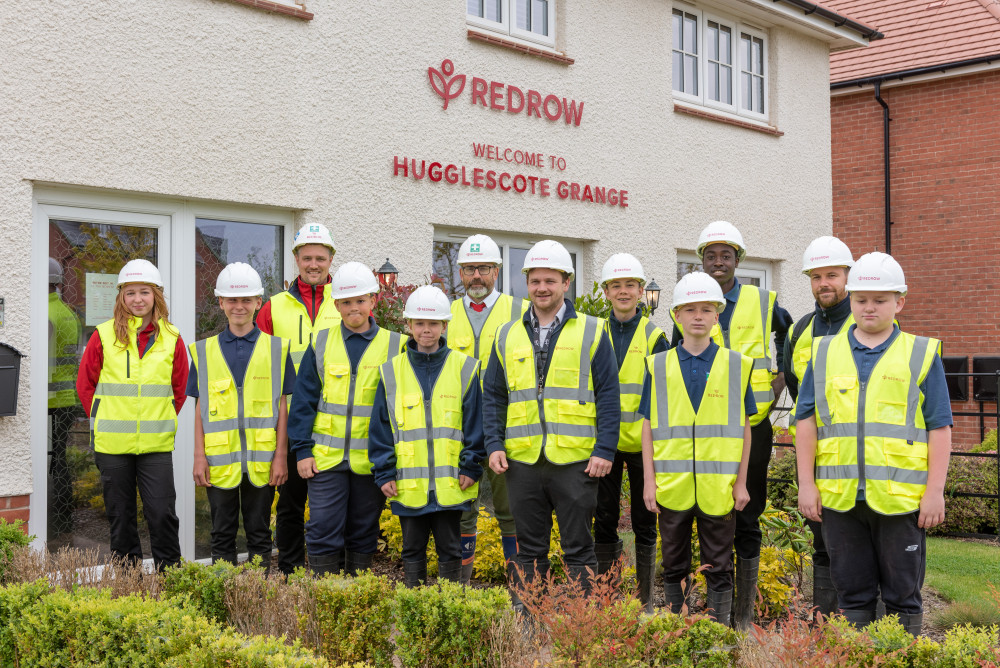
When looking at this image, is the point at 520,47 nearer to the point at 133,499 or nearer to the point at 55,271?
the point at 55,271

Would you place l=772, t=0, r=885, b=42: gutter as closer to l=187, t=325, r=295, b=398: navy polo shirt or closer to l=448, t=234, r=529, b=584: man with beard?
l=448, t=234, r=529, b=584: man with beard

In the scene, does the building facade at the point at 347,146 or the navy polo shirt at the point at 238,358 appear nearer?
the navy polo shirt at the point at 238,358

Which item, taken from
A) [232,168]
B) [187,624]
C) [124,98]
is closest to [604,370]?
[187,624]

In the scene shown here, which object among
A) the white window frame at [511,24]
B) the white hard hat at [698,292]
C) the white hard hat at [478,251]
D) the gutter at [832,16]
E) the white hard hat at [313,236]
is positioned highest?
the gutter at [832,16]

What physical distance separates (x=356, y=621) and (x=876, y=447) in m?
2.39

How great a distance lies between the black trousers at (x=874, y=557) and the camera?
13.1 feet

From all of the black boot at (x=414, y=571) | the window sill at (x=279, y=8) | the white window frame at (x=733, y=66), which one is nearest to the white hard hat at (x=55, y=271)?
the window sill at (x=279, y=8)

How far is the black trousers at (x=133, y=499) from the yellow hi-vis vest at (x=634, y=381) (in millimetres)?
2683

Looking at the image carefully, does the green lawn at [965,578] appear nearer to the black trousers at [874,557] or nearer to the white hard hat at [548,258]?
the black trousers at [874,557]

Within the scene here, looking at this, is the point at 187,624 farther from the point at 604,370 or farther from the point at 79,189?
the point at 79,189

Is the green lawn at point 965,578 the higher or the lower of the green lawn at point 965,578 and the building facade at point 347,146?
the lower

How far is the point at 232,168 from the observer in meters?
6.62

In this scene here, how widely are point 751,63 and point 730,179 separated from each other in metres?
1.67

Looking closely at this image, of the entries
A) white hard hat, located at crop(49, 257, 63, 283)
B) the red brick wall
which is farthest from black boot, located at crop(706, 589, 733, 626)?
the red brick wall
